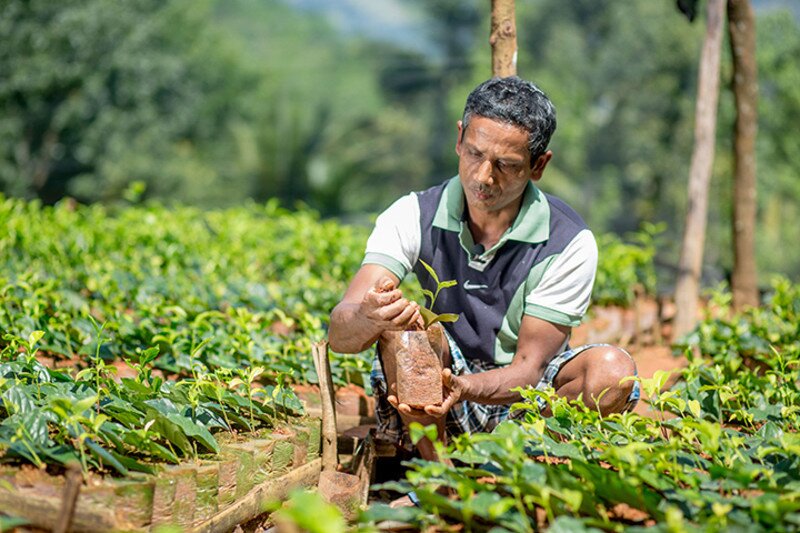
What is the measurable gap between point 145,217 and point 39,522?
13.0 feet

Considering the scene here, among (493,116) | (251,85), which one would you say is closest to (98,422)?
(493,116)

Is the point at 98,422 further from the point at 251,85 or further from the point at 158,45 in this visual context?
the point at 251,85

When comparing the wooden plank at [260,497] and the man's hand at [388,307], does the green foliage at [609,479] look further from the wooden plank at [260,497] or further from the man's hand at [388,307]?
the wooden plank at [260,497]

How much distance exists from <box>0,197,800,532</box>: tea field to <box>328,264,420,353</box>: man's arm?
0.25 meters

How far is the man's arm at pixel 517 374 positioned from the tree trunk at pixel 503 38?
116 cm

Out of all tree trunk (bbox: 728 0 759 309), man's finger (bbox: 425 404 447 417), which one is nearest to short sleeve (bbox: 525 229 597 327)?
man's finger (bbox: 425 404 447 417)

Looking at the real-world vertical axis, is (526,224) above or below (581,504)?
above

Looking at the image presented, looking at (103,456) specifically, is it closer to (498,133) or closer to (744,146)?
(498,133)

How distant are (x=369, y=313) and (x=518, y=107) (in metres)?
0.75

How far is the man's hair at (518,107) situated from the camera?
2.80 metres

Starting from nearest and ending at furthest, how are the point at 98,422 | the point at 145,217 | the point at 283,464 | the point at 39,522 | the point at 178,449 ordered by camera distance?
the point at 39,522 < the point at 98,422 < the point at 178,449 < the point at 283,464 < the point at 145,217

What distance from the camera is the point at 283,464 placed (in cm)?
269

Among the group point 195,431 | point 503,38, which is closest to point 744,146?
point 503,38

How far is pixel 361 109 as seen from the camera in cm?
5375
